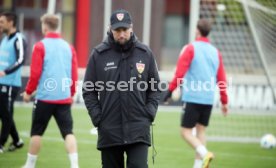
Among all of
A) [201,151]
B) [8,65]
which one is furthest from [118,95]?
[8,65]

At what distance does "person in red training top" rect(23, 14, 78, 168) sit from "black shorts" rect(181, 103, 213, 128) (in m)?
1.63

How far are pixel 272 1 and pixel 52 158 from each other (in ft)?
20.1

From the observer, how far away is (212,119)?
21125 millimetres

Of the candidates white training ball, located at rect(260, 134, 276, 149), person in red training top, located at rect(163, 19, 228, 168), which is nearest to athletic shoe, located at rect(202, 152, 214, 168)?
person in red training top, located at rect(163, 19, 228, 168)

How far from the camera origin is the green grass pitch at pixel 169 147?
1274 centimetres

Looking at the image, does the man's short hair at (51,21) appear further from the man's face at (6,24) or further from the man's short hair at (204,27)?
the man's face at (6,24)

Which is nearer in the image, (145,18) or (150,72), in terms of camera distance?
(150,72)

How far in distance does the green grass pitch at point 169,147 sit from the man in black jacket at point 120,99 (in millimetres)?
3930

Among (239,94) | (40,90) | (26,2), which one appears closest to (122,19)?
(40,90)

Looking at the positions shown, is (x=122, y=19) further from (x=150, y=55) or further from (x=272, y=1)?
(x=272, y=1)

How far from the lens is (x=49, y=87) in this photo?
1091 cm

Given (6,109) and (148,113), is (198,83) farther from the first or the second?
(148,113)

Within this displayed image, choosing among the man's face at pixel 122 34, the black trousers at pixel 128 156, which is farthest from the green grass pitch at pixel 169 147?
the man's face at pixel 122 34

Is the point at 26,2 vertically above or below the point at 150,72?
below
